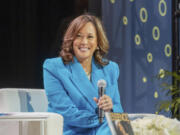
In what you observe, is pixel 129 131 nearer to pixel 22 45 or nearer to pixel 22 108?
pixel 22 108

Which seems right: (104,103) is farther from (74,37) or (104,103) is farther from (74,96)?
(74,37)

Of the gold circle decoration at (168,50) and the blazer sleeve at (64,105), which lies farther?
the gold circle decoration at (168,50)

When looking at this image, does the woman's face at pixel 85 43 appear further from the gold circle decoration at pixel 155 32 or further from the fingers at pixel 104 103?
the gold circle decoration at pixel 155 32

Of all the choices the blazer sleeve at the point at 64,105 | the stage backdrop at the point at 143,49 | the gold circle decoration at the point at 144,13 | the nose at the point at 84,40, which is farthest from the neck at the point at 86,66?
the gold circle decoration at the point at 144,13

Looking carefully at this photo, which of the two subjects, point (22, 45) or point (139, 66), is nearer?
point (22, 45)

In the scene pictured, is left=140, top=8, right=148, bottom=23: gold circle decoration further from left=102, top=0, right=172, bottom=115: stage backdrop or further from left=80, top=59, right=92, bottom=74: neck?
left=80, top=59, right=92, bottom=74: neck

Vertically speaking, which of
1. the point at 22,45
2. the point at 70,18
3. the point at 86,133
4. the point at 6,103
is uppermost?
the point at 70,18

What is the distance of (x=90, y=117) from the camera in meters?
2.31

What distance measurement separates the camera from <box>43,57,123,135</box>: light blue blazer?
232cm

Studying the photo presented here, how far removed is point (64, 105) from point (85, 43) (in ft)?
1.63

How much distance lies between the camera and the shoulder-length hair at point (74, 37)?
2.52 m

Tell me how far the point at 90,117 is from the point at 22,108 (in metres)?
0.50

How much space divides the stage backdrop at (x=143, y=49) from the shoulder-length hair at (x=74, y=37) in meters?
1.51

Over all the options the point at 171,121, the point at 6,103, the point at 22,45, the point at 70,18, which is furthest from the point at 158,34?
the point at 171,121
